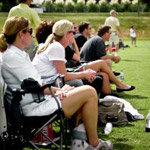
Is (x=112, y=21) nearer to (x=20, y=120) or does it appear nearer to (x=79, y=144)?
(x=79, y=144)

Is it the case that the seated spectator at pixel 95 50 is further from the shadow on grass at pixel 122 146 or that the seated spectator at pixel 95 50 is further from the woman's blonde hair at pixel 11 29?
the woman's blonde hair at pixel 11 29

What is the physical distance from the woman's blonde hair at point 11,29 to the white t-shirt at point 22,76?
116 millimetres

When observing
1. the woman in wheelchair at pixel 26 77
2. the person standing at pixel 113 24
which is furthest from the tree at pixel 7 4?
the woman in wheelchair at pixel 26 77

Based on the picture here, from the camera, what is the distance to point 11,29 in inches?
178

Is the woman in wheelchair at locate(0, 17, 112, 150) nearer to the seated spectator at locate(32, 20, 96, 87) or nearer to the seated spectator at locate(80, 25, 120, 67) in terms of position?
the seated spectator at locate(32, 20, 96, 87)

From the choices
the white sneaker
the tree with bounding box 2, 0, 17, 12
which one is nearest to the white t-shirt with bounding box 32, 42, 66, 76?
the white sneaker

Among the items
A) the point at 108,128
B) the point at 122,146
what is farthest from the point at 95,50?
the point at 122,146

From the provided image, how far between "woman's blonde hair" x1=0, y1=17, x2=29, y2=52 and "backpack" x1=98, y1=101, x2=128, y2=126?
2.29 meters

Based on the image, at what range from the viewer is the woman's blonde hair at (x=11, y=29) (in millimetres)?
4496

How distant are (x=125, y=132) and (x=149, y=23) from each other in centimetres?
5736

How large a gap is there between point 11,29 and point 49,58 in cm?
103

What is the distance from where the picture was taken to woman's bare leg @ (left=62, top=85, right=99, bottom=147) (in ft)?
14.9

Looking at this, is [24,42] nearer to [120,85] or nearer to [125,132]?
[125,132]

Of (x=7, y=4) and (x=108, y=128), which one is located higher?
(x=108, y=128)
